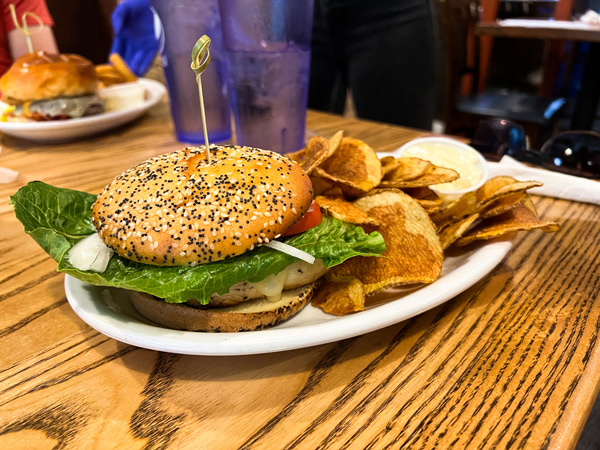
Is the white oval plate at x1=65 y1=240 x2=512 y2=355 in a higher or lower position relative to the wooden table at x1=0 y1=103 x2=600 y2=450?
higher

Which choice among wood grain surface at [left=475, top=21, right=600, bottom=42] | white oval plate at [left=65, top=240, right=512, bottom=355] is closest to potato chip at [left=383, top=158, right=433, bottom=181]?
white oval plate at [left=65, top=240, right=512, bottom=355]

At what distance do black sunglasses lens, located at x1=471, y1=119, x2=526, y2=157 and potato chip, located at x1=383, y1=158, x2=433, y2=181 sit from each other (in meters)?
0.74

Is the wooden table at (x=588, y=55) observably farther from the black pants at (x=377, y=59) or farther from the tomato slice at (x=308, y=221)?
the tomato slice at (x=308, y=221)

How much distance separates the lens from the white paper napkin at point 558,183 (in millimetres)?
1461

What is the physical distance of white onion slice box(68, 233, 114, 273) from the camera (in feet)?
2.87

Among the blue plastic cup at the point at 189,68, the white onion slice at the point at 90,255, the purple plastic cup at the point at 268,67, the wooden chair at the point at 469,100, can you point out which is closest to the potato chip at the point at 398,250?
the white onion slice at the point at 90,255

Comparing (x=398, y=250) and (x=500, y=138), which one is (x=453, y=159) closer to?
(x=500, y=138)

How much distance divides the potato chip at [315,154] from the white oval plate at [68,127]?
123 centimetres

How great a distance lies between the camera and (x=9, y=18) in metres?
2.93

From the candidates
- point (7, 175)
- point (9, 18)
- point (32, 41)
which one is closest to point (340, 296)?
point (7, 175)

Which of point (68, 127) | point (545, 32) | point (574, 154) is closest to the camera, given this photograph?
point (574, 154)

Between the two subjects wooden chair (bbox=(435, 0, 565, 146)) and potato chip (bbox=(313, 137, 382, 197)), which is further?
wooden chair (bbox=(435, 0, 565, 146))

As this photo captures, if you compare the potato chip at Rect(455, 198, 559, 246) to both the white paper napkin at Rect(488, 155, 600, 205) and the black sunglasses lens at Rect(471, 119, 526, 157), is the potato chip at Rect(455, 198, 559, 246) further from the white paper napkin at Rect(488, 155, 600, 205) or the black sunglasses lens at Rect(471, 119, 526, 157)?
the black sunglasses lens at Rect(471, 119, 526, 157)

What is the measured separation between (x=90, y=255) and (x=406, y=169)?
0.83 m
